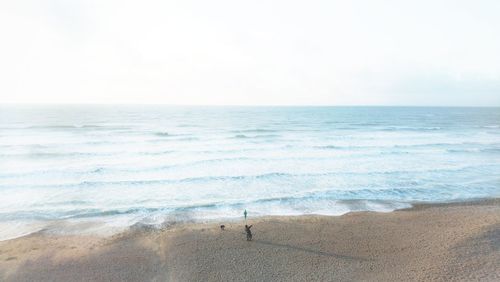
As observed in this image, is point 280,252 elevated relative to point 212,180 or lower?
lower

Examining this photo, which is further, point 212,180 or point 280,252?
point 212,180

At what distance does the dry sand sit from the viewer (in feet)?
46.3

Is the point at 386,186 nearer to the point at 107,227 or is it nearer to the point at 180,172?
the point at 180,172

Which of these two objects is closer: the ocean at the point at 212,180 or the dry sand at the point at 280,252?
the dry sand at the point at 280,252

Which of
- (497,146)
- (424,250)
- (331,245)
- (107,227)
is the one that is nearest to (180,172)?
(107,227)

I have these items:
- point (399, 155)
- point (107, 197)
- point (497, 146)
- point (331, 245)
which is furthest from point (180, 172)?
point (497, 146)

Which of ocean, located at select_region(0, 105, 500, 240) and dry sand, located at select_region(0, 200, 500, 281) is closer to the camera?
dry sand, located at select_region(0, 200, 500, 281)

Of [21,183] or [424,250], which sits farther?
[21,183]

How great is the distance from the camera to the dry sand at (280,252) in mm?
14102

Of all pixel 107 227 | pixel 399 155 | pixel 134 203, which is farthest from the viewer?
pixel 399 155

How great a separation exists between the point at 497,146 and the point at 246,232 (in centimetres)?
4885

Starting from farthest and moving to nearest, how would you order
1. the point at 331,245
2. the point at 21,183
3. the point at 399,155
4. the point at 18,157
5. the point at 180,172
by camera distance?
the point at 399,155 → the point at 18,157 → the point at 180,172 → the point at 21,183 → the point at 331,245

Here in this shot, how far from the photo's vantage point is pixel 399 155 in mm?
40812

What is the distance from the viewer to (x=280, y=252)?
15953 mm
